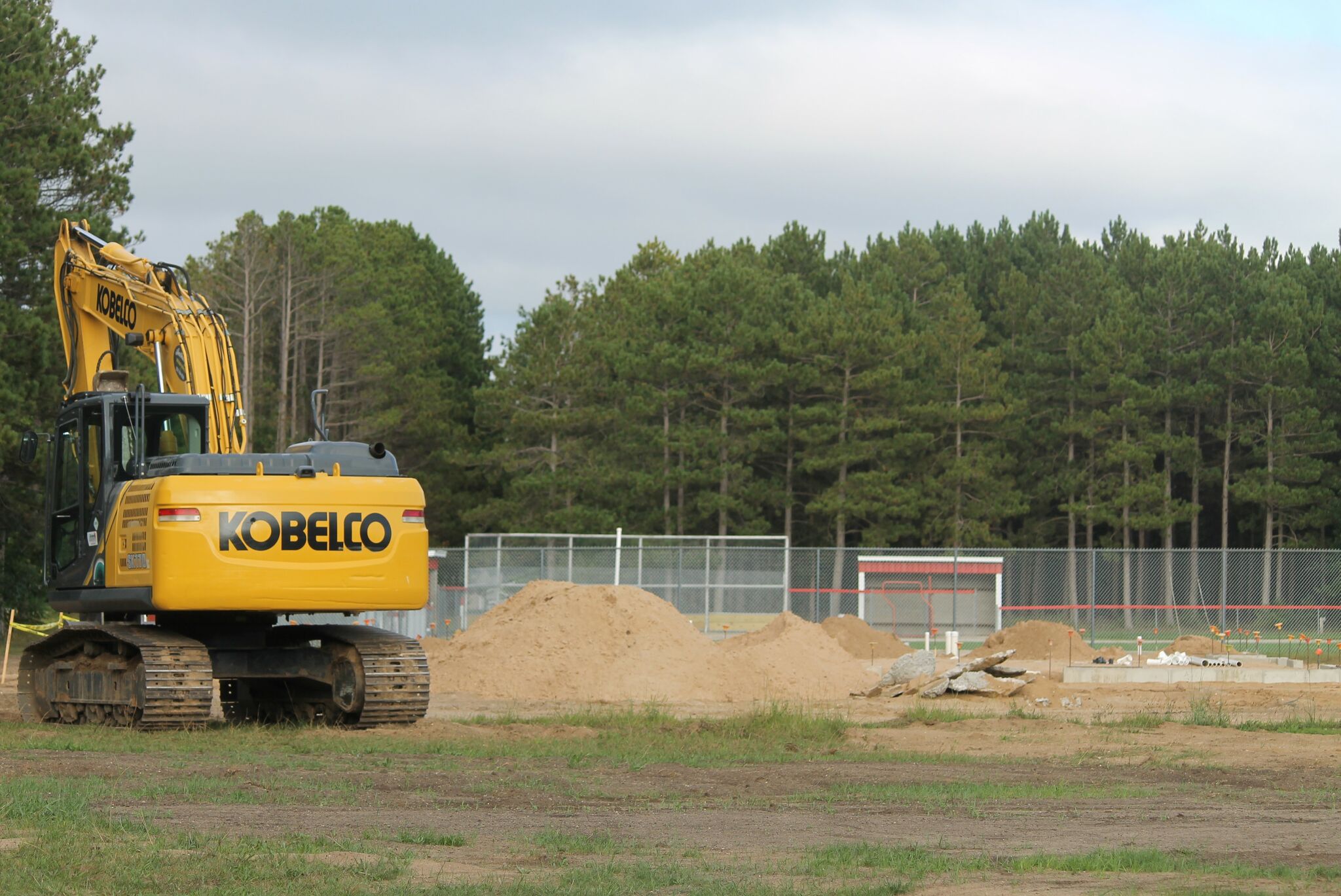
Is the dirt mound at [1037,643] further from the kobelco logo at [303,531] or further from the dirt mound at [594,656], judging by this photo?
the kobelco logo at [303,531]

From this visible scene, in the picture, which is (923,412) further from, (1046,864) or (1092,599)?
(1046,864)

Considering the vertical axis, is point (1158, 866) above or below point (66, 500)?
below

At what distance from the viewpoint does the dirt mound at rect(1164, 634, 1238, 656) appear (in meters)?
34.6

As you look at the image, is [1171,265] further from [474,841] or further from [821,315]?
[474,841]

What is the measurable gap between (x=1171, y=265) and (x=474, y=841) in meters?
61.7

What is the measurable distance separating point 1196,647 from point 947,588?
7.55 m

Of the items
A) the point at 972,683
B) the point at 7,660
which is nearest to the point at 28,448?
the point at 7,660

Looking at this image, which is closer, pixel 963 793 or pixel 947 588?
pixel 963 793

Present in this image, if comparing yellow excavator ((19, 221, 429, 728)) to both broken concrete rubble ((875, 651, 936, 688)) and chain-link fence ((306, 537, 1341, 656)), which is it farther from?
chain-link fence ((306, 537, 1341, 656))

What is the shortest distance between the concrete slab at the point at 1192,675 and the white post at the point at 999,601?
31.8ft

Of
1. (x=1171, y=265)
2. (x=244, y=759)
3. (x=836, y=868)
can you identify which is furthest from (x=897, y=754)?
(x=1171, y=265)

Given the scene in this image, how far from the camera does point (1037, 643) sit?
3494cm

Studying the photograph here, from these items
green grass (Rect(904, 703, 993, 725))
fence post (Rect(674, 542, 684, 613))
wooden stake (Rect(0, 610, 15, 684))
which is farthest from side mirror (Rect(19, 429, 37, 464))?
fence post (Rect(674, 542, 684, 613))

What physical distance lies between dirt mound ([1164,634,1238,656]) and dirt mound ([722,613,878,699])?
30.5ft
